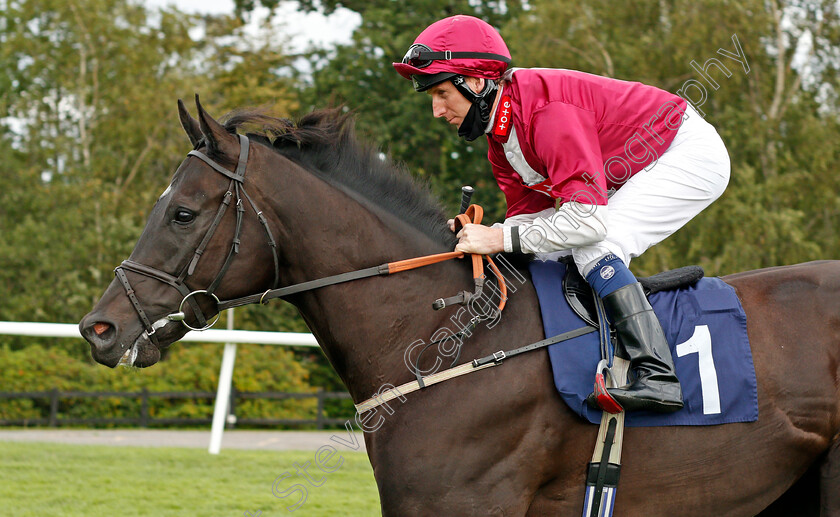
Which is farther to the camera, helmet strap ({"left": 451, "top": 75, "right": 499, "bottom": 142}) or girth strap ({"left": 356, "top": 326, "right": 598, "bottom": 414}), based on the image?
helmet strap ({"left": 451, "top": 75, "right": 499, "bottom": 142})

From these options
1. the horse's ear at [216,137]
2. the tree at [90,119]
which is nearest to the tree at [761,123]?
the tree at [90,119]

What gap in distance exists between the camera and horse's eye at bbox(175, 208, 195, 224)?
3059 mm

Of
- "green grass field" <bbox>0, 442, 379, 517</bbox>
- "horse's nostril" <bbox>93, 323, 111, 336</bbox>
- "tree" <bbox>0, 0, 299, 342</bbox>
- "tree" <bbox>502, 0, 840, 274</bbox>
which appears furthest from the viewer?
"tree" <bbox>0, 0, 299, 342</bbox>

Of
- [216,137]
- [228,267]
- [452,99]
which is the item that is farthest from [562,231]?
[216,137]

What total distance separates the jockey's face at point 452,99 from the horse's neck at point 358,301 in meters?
0.59

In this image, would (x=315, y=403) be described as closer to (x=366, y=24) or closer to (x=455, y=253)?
(x=366, y=24)

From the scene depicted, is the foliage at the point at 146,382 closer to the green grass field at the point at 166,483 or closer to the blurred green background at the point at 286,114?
the blurred green background at the point at 286,114

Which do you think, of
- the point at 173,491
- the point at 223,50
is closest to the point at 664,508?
the point at 173,491

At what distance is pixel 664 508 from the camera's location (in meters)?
3.15

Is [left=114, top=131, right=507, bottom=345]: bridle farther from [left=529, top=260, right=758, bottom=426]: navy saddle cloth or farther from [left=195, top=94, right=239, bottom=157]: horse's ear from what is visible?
[left=529, top=260, right=758, bottom=426]: navy saddle cloth

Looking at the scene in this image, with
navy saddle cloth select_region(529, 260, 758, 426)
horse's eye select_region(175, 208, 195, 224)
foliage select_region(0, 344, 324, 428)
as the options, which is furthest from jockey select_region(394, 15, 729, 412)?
foliage select_region(0, 344, 324, 428)

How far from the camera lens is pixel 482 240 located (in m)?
3.28

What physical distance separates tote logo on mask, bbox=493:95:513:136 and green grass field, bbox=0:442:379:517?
2612 mm

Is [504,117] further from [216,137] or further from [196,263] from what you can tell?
[196,263]
